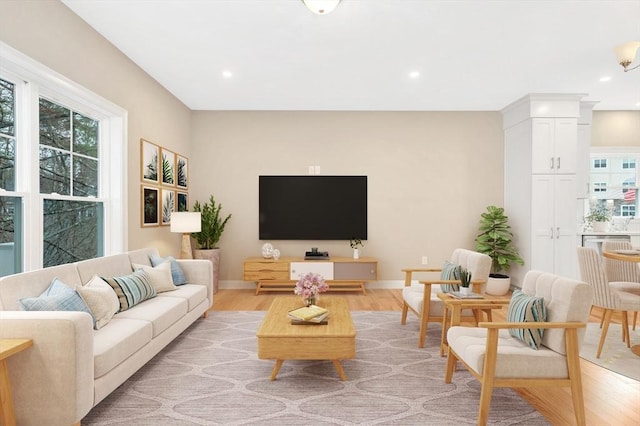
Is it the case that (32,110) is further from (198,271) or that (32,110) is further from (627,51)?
(627,51)

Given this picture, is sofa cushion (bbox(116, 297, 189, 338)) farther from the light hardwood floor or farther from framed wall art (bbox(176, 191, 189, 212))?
the light hardwood floor

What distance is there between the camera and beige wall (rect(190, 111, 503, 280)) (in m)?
6.02

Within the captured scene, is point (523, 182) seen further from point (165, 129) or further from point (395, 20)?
point (165, 129)

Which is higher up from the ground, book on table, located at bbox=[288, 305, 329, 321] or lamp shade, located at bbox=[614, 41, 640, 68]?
lamp shade, located at bbox=[614, 41, 640, 68]

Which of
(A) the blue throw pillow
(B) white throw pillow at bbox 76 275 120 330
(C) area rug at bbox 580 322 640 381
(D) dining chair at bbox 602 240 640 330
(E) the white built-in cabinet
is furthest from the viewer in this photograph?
(E) the white built-in cabinet

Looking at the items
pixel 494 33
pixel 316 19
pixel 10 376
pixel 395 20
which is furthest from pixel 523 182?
pixel 10 376

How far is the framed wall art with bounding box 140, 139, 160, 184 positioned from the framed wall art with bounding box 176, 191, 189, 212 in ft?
2.52

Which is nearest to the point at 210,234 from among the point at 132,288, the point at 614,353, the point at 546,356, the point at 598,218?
the point at 132,288

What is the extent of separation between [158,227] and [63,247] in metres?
1.54

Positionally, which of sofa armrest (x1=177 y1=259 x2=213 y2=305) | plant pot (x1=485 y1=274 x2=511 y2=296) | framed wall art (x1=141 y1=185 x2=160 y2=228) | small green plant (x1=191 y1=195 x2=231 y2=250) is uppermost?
framed wall art (x1=141 y1=185 x2=160 y2=228)

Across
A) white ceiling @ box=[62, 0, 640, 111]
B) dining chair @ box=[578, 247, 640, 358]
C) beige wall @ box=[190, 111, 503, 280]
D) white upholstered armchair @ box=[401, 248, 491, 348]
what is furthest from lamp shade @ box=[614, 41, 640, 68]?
beige wall @ box=[190, 111, 503, 280]

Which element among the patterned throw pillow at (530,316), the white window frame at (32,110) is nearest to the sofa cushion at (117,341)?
the white window frame at (32,110)

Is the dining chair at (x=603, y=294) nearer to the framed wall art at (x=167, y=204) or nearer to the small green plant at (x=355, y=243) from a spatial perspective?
the small green plant at (x=355, y=243)

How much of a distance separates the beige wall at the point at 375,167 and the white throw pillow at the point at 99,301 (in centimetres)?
323
